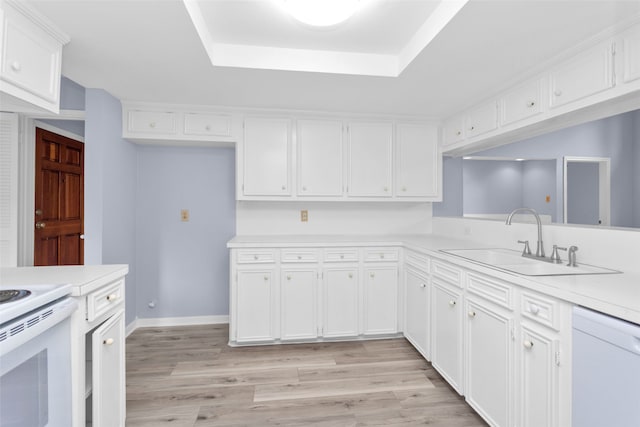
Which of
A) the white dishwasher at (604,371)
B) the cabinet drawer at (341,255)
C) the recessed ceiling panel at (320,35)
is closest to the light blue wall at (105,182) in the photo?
the recessed ceiling panel at (320,35)

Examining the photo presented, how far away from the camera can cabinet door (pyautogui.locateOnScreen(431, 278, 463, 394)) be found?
1.97 meters

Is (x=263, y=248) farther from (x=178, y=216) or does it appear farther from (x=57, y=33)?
(x=57, y=33)

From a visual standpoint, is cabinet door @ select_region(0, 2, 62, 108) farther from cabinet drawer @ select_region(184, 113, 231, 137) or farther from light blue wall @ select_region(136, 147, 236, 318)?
light blue wall @ select_region(136, 147, 236, 318)

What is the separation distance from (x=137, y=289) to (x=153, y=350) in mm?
772

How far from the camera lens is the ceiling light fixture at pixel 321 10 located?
4.98 ft

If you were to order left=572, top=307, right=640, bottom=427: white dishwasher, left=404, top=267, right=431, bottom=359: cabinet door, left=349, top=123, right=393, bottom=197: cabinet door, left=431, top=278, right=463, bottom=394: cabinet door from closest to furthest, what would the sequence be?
1. left=572, top=307, right=640, bottom=427: white dishwasher
2. left=431, top=278, right=463, bottom=394: cabinet door
3. left=404, top=267, right=431, bottom=359: cabinet door
4. left=349, top=123, right=393, bottom=197: cabinet door

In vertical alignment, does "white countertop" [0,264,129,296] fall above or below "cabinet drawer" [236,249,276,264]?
above

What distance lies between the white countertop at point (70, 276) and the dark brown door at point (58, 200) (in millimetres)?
1331

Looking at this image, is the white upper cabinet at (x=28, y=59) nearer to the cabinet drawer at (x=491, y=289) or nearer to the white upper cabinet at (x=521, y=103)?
the cabinet drawer at (x=491, y=289)

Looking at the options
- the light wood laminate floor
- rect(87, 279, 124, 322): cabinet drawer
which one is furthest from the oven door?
the light wood laminate floor

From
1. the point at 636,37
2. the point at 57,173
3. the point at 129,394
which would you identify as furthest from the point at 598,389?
the point at 57,173

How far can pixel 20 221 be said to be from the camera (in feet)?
8.26

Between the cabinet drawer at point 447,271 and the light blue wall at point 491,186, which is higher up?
the light blue wall at point 491,186

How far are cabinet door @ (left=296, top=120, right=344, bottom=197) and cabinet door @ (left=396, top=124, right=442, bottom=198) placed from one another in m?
0.64
